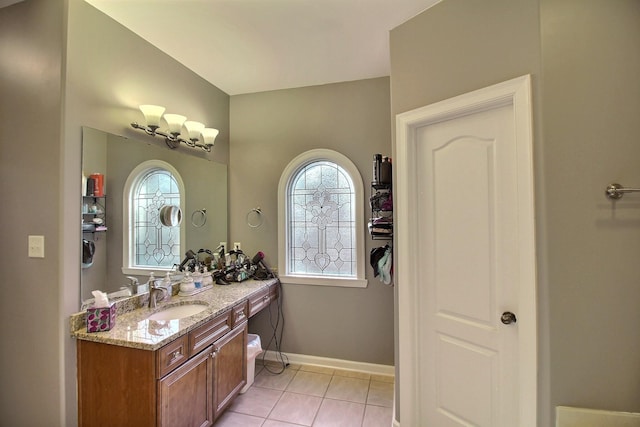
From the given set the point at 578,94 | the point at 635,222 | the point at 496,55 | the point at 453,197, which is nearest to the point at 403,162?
the point at 453,197

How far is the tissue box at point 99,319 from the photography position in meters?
1.50

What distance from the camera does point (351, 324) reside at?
268 cm

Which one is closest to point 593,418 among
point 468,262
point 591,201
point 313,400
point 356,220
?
point 468,262

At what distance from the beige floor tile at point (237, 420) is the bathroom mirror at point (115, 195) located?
1.14 metres

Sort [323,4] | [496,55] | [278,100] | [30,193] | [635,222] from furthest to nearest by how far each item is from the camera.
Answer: [278,100], [323,4], [30,193], [496,55], [635,222]

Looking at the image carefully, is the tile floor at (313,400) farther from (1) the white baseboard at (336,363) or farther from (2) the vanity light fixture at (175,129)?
(2) the vanity light fixture at (175,129)

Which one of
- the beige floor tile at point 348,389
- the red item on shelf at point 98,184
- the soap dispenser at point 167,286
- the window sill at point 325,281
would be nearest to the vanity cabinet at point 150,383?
A: the soap dispenser at point 167,286

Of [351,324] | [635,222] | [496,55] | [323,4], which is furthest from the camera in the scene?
[351,324]

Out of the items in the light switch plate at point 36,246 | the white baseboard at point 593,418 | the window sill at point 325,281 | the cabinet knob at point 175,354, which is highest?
the light switch plate at point 36,246

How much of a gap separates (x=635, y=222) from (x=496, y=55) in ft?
3.10

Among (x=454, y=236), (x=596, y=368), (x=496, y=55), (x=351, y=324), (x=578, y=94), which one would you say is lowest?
(x=351, y=324)

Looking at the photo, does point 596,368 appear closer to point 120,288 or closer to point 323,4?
point 323,4

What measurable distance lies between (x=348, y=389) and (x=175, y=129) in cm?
256

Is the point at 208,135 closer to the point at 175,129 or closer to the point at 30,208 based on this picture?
the point at 175,129
